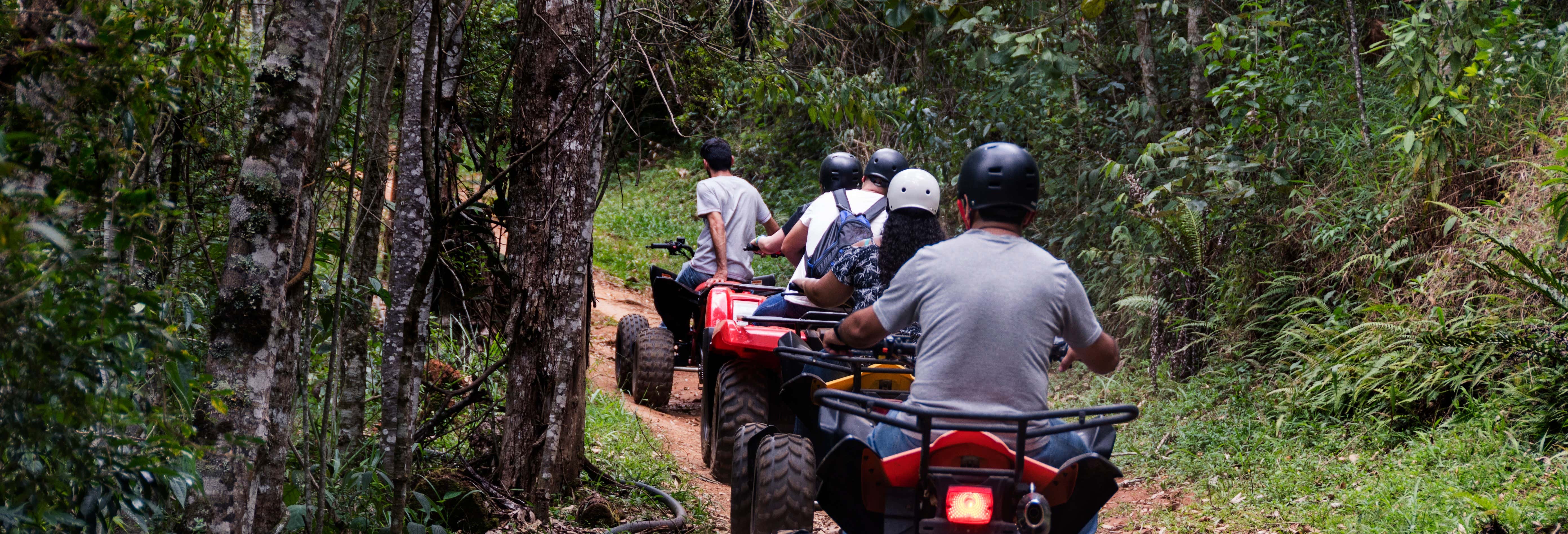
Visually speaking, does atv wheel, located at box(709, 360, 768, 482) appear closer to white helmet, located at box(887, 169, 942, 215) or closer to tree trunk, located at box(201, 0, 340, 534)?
white helmet, located at box(887, 169, 942, 215)

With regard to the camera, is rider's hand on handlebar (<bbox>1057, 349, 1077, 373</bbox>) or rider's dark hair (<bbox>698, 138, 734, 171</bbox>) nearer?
rider's hand on handlebar (<bbox>1057, 349, 1077, 373</bbox>)

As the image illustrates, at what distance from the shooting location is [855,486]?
3.44 meters

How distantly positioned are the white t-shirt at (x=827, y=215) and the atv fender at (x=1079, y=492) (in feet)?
9.95

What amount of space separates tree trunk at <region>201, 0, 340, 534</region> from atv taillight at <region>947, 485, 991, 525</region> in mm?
1838

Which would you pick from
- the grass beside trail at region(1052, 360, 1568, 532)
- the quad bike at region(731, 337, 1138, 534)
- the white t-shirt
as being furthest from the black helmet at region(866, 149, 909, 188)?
the quad bike at region(731, 337, 1138, 534)

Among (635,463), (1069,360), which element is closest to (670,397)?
(635,463)

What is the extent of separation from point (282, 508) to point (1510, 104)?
7.21 meters

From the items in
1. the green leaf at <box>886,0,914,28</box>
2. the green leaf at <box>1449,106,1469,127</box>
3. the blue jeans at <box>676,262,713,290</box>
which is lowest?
the blue jeans at <box>676,262,713,290</box>

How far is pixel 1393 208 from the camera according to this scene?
22.5ft

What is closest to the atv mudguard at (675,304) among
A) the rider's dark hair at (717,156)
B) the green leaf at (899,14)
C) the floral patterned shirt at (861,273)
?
the rider's dark hair at (717,156)

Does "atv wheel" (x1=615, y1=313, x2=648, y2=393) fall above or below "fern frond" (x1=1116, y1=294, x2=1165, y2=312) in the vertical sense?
below

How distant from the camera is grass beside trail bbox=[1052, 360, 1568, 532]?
15.5ft

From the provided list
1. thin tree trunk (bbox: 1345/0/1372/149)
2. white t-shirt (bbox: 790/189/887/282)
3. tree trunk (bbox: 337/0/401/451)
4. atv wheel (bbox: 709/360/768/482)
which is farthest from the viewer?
thin tree trunk (bbox: 1345/0/1372/149)

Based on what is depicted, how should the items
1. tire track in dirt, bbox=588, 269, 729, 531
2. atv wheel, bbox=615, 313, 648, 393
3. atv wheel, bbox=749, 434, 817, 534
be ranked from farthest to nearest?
atv wheel, bbox=615, 313, 648, 393, tire track in dirt, bbox=588, 269, 729, 531, atv wheel, bbox=749, 434, 817, 534
